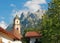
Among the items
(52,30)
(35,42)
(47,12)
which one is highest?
(47,12)

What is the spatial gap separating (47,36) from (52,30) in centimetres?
200

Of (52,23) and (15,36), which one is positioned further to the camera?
(52,23)

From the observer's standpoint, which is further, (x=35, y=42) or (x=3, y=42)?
(x=35, y=42)

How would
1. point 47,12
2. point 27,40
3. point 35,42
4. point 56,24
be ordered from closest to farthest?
point 56,24 < point 47,12 < point 35,42 < point 27,40

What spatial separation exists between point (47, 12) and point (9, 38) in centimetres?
1456

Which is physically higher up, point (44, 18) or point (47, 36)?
point (44, 18)

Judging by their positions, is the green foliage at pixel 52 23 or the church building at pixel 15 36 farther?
the green foliage at pixel 52 23

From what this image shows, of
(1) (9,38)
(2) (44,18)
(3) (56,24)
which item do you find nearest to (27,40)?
(2) (44,18)

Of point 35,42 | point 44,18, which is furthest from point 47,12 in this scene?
point 35,42

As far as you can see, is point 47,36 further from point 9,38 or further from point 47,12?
point 9,38

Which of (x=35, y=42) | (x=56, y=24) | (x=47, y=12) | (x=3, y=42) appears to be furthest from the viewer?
(x=35, y=42)

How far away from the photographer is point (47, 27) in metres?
47.6

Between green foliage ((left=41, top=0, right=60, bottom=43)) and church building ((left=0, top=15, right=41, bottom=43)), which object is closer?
church building ((left=0, top=15, right=41, bottom=43))

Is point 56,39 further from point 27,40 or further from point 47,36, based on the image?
point 27,40
